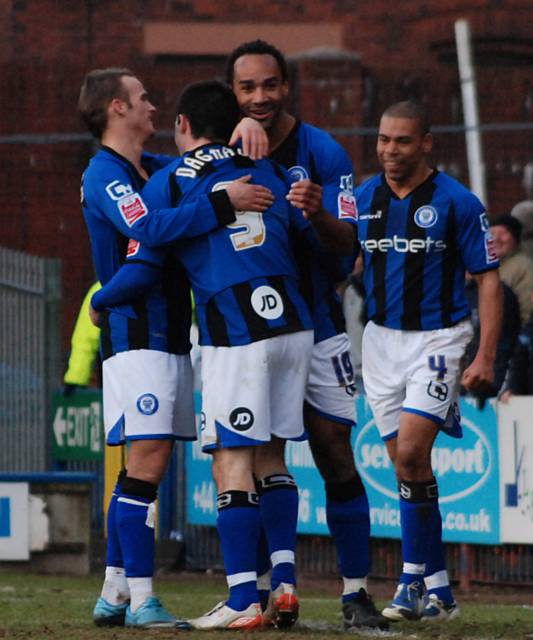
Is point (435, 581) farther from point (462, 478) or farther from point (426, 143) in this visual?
point (462, 478)

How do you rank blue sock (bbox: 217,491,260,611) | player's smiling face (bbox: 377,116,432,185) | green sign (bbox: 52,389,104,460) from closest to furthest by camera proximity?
blue sock (bbox: 217,491,260,611) → player's smiling face (bbox: 377,116,432,185) → green sign (bbox: 52,389,104,460)

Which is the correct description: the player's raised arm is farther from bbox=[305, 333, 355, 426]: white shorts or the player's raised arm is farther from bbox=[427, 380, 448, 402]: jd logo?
bbox=[427, 380, 448, 402]: jd logo

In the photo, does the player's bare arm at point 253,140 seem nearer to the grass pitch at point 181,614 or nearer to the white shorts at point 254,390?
the white shorts at point 254,390

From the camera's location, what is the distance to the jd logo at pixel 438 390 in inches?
325

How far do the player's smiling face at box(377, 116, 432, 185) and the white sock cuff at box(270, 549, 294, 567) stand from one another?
2118 mm

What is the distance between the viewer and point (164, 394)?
7.15m

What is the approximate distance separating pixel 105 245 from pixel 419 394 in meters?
1.69

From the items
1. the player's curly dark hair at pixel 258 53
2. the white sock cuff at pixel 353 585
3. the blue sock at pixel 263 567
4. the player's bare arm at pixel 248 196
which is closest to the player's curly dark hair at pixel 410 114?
the player's curly dark hair at pixel 258 53

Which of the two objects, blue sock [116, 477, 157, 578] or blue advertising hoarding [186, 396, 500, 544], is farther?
blue advertising hoarding [186, 396, 500, 544]

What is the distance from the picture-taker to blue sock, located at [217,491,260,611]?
681 centimetres

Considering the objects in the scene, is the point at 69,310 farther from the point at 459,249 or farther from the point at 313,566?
the point at 459,249

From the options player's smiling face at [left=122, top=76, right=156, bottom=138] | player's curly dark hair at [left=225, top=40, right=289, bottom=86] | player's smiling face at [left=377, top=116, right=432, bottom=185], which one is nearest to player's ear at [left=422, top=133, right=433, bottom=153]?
player's smiling face at [left=377, top=116, right=432, bottom=185]

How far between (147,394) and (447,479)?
4.25 m

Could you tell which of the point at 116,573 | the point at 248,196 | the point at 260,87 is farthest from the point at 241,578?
the point at 260,87
